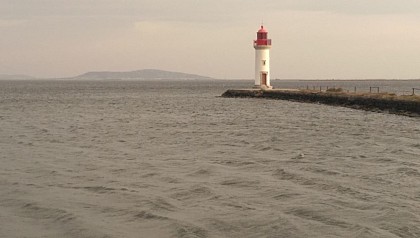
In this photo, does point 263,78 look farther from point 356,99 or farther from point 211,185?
point 211,185

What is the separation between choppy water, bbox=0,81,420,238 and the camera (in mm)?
8383

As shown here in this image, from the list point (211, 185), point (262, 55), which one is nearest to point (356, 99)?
point (262, 55)

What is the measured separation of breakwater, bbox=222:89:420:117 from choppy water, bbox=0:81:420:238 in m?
9.72

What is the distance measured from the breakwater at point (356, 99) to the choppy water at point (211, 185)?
9.72m

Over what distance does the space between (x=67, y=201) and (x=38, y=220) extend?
1240 mm

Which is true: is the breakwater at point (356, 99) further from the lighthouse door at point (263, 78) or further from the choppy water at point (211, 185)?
the choppy water at point (211, 185)

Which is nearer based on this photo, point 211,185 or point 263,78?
point 211,185

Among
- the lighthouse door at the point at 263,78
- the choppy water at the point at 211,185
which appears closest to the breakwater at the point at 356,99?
the lighthouse door at the point at 263,78

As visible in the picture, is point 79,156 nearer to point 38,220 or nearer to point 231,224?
point 38,220

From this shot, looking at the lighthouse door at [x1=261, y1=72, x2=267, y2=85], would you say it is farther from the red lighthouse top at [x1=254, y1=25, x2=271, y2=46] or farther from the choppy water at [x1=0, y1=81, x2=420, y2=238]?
the choppy water at [x1=0, y1=81, x2=420, y2=238]

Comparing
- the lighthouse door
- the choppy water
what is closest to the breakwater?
the lighthouse door

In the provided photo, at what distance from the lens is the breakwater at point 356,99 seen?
30.8m

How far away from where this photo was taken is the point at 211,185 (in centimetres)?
1128

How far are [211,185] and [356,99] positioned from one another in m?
29.3
